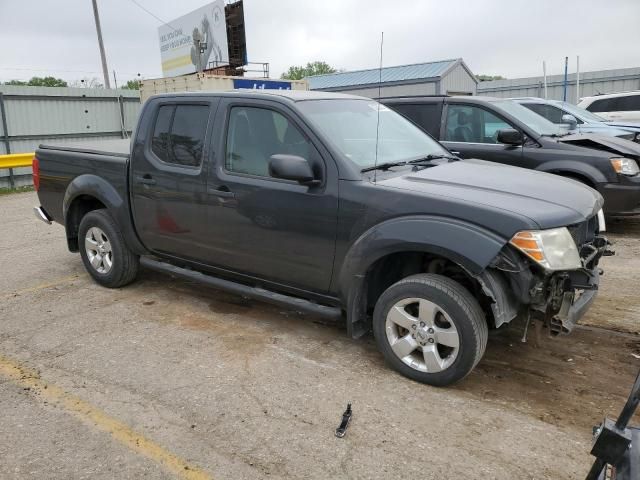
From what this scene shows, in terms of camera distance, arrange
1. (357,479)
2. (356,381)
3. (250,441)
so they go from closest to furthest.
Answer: (357,479), (250,441), (356,381)

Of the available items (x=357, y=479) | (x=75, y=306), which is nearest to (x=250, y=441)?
(x=357, y=479)

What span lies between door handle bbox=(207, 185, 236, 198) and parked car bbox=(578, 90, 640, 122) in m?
12.3

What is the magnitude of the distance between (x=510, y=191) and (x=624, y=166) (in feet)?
13.9

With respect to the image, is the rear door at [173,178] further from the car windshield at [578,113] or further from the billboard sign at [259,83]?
the billboard sign at [259,83]

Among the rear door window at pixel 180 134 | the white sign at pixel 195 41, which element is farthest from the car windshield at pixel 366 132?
Answer: the white sign at pixel 195 41

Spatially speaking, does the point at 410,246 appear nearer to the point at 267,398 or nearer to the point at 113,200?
the point at 267,398

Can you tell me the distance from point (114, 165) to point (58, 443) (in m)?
2.79

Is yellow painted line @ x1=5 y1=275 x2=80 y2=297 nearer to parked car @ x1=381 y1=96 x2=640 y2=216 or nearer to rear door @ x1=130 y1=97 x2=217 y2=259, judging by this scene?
rear door @ x1=130 y1=97 x2=217 y2=259

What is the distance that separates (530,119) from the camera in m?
7.43

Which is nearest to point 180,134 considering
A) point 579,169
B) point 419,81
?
point 579,169

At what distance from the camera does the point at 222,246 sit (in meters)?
4.31

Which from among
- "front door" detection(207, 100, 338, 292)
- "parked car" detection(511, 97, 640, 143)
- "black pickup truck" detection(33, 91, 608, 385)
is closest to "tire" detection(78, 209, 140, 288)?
"black pickup truck" detection(33, 91, 608, 385)

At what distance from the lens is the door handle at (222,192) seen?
13.6 feet

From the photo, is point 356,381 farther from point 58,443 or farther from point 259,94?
point 259,94
